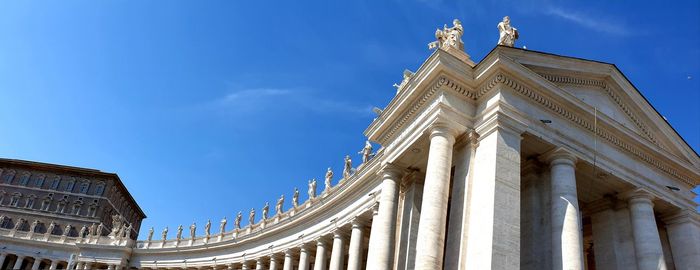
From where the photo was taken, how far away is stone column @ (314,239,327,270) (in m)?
42.4

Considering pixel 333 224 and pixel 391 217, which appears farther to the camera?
pixel 333 224

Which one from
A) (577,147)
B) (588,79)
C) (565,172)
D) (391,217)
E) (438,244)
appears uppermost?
(588,79)

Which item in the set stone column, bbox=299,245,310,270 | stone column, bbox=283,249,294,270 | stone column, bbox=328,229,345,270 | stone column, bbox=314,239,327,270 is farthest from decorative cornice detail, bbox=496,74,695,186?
stone column, bbox=283,249,294,270

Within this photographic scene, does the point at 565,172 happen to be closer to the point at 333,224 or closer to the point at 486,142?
the point at 486,142

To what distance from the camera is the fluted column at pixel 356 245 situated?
115 feet

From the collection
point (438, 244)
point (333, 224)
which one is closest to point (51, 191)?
point (333, 224)

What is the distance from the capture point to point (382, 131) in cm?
2909

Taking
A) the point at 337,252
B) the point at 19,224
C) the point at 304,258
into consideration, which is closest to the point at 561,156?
the point at 337,252

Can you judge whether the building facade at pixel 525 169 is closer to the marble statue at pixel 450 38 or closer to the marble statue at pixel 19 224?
the marble statue at pixel 450 38

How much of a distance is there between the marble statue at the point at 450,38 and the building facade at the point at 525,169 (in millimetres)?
89

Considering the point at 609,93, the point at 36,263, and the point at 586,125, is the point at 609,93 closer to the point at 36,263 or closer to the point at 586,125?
the point at 586,125

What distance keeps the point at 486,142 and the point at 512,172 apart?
1771 mm

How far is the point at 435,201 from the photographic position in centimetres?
2206

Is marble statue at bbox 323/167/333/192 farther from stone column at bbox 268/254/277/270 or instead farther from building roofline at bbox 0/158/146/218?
building roofline at bbox 0/158/146/218
